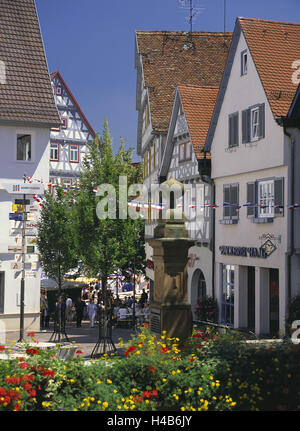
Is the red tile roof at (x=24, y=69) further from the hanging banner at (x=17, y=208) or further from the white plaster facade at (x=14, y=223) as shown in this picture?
the hanging banner at (x=17, y=208)

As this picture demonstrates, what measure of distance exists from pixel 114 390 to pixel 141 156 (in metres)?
34.8

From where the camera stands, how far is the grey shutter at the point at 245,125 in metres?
24.5

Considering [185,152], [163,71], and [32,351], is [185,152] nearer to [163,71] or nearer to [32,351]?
[163,71]

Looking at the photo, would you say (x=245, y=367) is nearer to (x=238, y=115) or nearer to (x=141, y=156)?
(x=238, y=115)

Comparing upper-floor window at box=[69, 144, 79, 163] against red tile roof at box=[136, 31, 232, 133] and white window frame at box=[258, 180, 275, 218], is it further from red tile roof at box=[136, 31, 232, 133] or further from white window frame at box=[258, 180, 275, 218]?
white window frame at box=[258, 180, 275, 218]

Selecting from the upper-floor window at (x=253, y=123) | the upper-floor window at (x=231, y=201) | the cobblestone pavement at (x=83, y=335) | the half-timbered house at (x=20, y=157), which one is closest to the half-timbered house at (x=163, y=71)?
the cobblestone pavement at (x=83, y=335)

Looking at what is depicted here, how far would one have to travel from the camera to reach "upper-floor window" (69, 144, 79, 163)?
5606 centimetres

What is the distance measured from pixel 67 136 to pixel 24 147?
26.4 meters

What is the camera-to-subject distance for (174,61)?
3819cm

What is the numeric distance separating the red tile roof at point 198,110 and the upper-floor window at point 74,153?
25723mm

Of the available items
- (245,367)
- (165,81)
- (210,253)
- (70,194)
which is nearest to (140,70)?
(165,81)

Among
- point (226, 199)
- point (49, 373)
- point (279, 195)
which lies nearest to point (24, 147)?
point (226, 199)

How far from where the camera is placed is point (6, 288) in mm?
29297

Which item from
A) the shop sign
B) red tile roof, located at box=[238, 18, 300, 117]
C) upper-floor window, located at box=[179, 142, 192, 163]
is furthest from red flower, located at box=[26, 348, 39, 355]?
upper-floor window, located at box=[179, 142, 192, 163]
